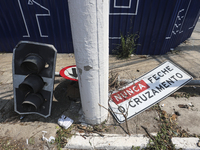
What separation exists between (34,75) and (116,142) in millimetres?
1999

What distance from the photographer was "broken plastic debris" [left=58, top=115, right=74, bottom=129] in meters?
2.47

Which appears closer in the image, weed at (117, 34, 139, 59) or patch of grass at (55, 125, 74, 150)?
patch of grass at (55, 125, 74, 150)

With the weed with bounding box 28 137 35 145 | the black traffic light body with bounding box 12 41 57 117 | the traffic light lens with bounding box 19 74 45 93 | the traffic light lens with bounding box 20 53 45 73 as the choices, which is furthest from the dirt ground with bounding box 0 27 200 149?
the traffic light lens with bounding box 20 53 45 73

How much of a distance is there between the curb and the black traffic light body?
85 centimetres

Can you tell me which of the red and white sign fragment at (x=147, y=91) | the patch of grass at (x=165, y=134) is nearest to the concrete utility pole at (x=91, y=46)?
the red and white sign fragment at (x=147, y=91)

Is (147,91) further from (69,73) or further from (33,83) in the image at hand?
(33,83)

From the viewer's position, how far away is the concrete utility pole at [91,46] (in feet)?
4.52

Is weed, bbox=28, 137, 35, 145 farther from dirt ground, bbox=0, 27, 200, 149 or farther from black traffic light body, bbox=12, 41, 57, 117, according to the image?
black traffic light body, bbox=12, 41, 57, 117

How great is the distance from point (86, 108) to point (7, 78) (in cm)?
318

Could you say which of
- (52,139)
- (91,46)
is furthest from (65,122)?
(91,46)

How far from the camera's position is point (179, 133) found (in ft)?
7.79

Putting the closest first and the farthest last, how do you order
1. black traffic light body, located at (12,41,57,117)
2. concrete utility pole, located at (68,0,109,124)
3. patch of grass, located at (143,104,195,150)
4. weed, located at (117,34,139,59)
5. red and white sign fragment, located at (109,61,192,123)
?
concrete utility pole, located at (68,0,109,124), patch of grass, located at (143,104,195,150), black traffic light body, located at (12,41,57,117), red and white sign fragment, located at (109,61,192,123), weed, located at (117,34,139,59)

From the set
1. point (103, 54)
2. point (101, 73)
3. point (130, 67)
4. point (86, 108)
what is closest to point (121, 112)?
point (86, 108)

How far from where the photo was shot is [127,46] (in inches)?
179
